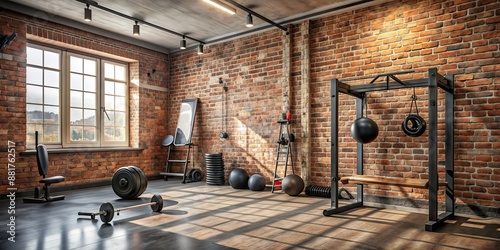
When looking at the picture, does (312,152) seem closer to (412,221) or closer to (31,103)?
(412,221)

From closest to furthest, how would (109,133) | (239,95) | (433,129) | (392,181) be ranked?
(433,129) → (392,181) → (239,95) → (109,133)

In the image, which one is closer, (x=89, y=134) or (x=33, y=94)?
(x=33, y=94)

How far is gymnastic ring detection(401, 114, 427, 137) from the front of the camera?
5.00 metres

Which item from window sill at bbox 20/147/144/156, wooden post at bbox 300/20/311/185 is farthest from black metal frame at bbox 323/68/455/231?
window sill at bbox 20/147/144/156

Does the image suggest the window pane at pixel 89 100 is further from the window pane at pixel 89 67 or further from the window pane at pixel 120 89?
the window pane at pixel 120 89

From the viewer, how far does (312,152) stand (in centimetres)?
655

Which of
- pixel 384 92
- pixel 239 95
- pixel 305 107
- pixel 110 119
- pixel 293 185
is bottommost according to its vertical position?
pixel 293 185

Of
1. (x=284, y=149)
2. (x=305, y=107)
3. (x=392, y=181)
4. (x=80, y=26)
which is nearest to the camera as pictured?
(x=392, y=181)

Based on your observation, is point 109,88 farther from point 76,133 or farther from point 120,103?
point 76,133

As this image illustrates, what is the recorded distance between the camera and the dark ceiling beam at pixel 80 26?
242 inches

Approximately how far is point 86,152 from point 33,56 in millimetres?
2140

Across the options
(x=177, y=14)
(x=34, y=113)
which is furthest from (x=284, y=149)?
(x=34, y=113)

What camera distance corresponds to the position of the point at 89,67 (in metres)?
7.79

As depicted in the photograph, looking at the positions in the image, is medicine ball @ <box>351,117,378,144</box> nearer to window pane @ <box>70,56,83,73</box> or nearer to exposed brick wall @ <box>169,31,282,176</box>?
exposed brick wall @ <box>169,31,282,176</box>
